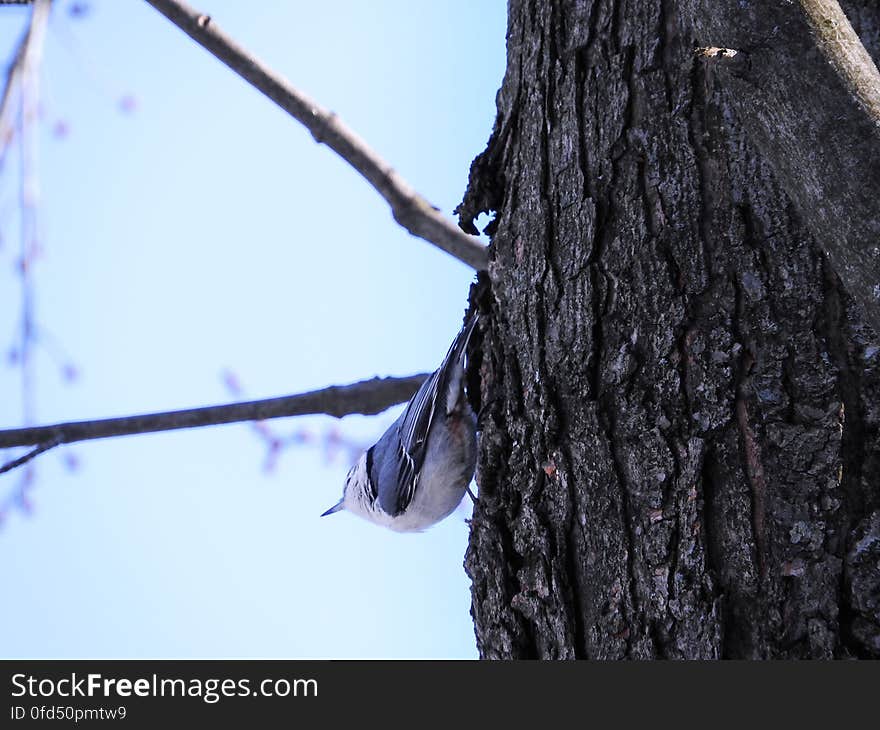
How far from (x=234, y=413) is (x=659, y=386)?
1.39m

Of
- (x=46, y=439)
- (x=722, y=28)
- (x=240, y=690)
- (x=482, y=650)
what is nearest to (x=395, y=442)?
(x=46, y=439)

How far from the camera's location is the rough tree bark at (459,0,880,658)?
1.51m

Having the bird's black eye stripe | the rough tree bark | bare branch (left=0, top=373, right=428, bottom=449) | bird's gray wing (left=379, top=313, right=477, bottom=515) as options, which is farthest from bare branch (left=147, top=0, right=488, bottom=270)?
the bird's black eye stripe

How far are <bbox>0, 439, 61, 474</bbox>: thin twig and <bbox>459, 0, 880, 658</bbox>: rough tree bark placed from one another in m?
1.24

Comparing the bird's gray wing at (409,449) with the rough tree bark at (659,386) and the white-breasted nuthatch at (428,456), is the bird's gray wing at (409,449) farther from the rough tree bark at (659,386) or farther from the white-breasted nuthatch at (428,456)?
the rough tree bark at (659,386)

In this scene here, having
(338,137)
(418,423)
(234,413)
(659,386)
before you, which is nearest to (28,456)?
(234,413)

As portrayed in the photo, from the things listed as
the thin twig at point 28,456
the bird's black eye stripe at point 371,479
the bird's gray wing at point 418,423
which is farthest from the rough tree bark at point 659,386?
the bird's black eye stripe at point 371,479

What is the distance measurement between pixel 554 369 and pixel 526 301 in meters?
0.16

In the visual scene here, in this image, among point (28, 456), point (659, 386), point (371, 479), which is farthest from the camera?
point (371, 479)

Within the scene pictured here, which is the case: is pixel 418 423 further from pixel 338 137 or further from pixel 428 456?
pixel 338 137

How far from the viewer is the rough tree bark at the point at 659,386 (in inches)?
59.5

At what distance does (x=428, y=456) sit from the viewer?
117 inches

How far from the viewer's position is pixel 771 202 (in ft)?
5.34

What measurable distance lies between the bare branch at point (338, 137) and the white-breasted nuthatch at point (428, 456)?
1.29 feet
